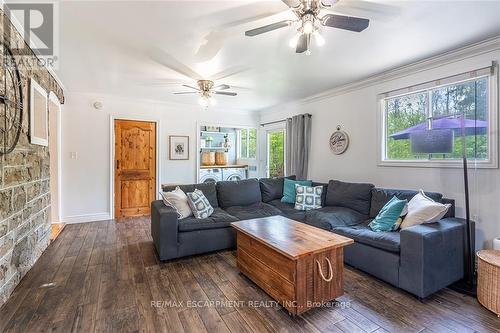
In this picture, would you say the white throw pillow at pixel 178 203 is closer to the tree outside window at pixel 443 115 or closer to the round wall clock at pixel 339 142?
the round wall clock at pixel 339 142

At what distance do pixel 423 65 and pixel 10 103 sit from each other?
4455 mm

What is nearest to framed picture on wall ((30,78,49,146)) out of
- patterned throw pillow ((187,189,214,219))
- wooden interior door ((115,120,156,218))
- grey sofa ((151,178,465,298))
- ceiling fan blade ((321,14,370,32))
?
grey sofa ((151,178,465,298))

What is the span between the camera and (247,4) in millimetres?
1989

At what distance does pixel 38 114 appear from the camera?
3.03 m

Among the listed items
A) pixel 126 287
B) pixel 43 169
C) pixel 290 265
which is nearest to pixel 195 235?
pixel 126 287

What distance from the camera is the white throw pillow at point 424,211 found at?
243 centimetres

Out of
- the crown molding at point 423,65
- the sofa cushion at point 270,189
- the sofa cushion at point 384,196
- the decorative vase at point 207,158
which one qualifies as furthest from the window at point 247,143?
the sofa cushion at point 384,196

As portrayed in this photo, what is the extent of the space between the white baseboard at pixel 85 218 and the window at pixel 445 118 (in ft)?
16.5

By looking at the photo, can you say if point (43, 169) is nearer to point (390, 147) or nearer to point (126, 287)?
point (126, 287)

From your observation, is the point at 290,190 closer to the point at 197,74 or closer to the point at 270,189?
the point at 270,189

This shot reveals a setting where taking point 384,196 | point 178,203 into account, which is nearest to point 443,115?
point 384,196

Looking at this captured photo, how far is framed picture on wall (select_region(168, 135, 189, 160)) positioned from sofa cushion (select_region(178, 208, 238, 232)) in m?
2.52

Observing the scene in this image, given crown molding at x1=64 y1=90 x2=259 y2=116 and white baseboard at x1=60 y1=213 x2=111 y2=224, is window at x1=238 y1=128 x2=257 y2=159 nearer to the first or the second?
crown molding at x1=64 y1=90 x2=259 y2=116

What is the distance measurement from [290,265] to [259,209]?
1.91m
